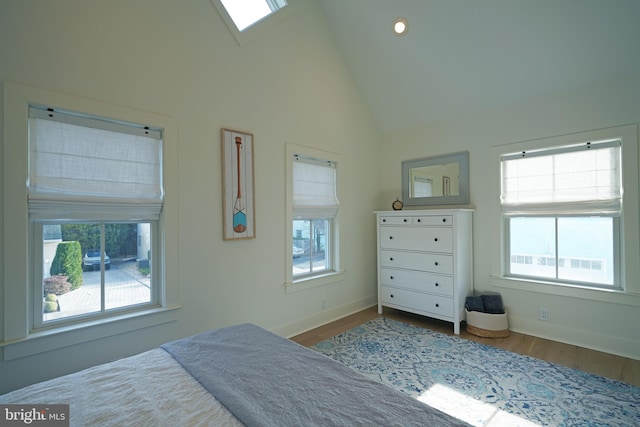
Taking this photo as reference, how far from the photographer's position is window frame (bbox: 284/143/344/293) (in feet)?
10.3

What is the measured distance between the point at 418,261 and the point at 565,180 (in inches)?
64.8

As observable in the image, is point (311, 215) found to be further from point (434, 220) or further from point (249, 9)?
point (249, 9)

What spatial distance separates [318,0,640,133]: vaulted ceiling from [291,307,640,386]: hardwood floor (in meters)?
2.48

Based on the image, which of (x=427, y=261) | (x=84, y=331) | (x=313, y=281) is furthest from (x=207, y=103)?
(x=427, y=261)

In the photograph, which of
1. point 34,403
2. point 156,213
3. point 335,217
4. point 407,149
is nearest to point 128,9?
point 156,213

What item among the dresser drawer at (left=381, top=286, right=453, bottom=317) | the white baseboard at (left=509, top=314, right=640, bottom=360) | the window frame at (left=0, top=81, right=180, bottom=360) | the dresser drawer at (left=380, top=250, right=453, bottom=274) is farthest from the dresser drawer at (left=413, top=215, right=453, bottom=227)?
the window frame at (left=0, top=81, right=180, bottom=360)

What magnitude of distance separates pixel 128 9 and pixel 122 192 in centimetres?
128

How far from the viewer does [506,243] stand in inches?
134

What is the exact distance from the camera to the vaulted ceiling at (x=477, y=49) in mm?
2523

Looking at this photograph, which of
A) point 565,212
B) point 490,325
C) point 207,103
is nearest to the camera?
point 207,103

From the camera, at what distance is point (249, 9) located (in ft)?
9.56

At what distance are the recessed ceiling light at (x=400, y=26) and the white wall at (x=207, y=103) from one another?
796 millimetres

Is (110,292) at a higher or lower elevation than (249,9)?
lower

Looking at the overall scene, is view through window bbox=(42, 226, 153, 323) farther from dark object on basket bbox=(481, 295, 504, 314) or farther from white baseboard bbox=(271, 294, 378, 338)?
dark object on basket bbox=(481, 295, 504, 314)
